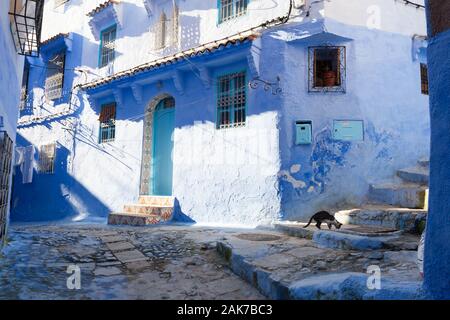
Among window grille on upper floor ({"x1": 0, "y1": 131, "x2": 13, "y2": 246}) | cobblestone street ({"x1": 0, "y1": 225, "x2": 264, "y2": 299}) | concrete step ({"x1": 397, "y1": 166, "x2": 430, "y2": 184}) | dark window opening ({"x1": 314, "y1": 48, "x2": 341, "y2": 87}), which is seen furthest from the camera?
dark window opening ({"x1": 314, "y1": 48, "x2": 341, "y2": 87})

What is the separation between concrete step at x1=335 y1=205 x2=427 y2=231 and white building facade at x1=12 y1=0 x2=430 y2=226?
1228mm

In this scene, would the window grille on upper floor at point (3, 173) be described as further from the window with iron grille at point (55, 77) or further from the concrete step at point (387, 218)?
the window with iron grille at point (55, 77)

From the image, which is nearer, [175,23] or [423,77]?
[423,77]

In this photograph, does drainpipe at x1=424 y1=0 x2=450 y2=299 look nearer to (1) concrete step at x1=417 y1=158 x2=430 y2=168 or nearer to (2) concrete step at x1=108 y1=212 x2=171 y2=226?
(1) concrete step at x1=417 y1=158 x2=430 y2=168

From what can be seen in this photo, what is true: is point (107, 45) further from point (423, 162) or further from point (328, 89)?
point (423, 162)

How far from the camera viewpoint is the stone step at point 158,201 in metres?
9.34

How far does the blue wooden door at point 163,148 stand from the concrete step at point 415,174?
21.2 ft

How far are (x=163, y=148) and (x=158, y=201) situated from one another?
71.3 inches

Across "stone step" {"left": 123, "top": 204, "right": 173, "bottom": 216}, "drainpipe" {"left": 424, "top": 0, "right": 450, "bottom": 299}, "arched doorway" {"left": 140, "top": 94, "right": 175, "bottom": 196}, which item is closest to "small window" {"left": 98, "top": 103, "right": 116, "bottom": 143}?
"arched doorway" {"left": 140, "top": 94, "right": 175, "bottom": 196}

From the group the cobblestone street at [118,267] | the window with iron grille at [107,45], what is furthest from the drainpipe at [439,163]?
the window with iron grille at [107,45]

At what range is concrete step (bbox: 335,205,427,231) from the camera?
204 inches

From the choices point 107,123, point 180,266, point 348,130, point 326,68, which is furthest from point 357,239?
point 107,123

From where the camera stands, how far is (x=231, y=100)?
8.66 metres

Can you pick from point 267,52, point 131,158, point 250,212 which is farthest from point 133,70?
point 250,212
